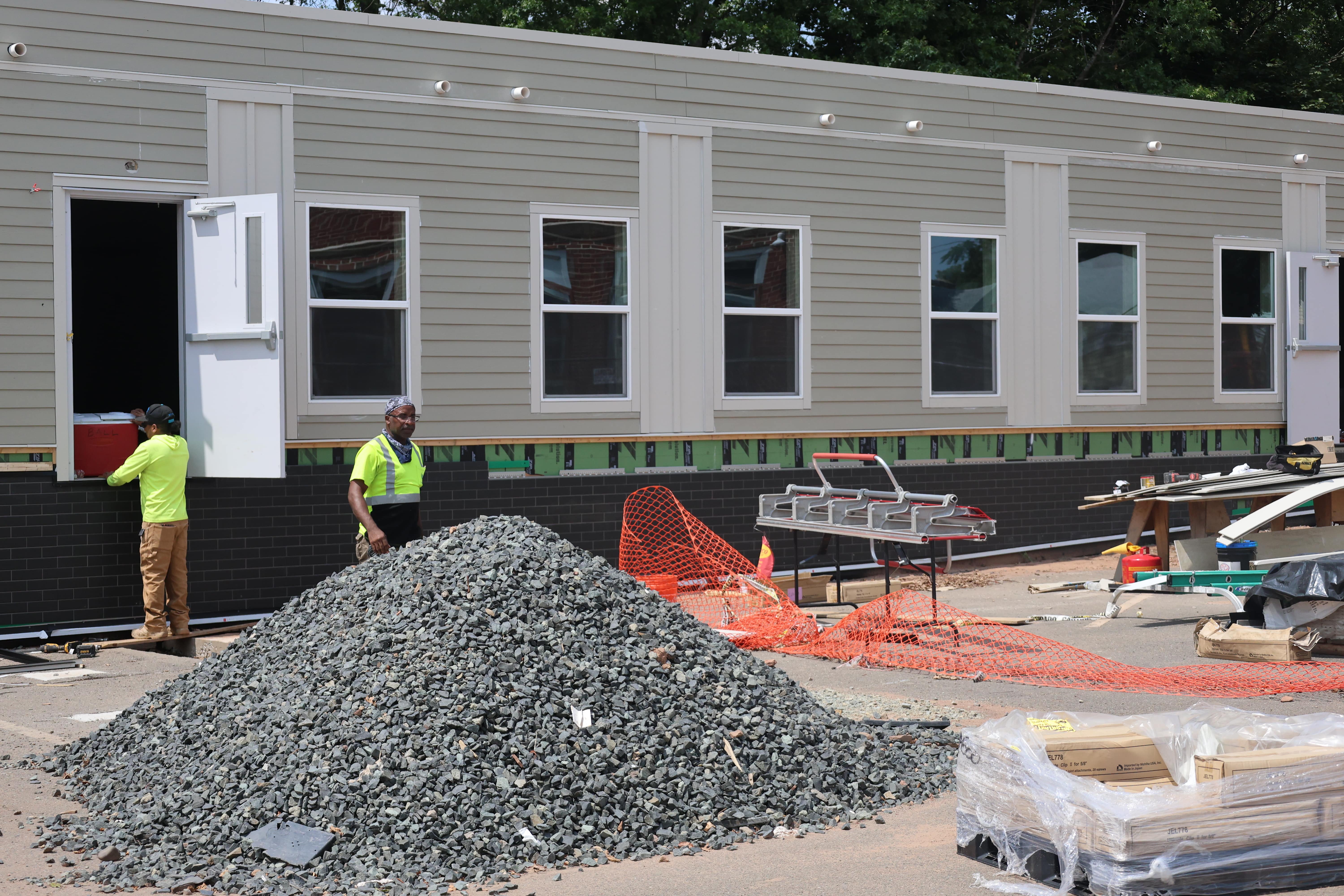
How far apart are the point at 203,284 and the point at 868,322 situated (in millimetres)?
6218

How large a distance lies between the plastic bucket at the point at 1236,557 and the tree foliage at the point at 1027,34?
13.2m

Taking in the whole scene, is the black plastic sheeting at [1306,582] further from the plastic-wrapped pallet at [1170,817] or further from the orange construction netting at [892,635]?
the plastic-wrapped pallet at [1170,817]

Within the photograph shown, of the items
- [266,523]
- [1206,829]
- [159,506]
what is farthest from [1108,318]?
[1206,829]

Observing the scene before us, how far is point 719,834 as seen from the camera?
218 inches

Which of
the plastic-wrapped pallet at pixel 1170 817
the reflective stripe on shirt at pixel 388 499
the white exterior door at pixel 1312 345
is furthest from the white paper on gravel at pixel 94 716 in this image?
the white exterior door at pixel 1312 345

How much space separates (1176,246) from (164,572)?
1092cm

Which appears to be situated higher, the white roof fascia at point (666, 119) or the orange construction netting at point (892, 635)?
the white roof fascia at point (666, 119)

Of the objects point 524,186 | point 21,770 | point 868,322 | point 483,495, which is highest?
point 524,186

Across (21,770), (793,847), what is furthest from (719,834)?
(21,770)

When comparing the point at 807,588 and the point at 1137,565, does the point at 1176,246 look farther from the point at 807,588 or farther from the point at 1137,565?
the point at 807,588

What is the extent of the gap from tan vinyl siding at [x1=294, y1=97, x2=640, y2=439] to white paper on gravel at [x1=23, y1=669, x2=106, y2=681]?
254 centimetres

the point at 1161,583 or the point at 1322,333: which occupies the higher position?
the point at 1322,333

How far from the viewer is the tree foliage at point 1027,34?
22562 mm

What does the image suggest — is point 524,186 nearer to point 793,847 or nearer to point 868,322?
point 868,322
